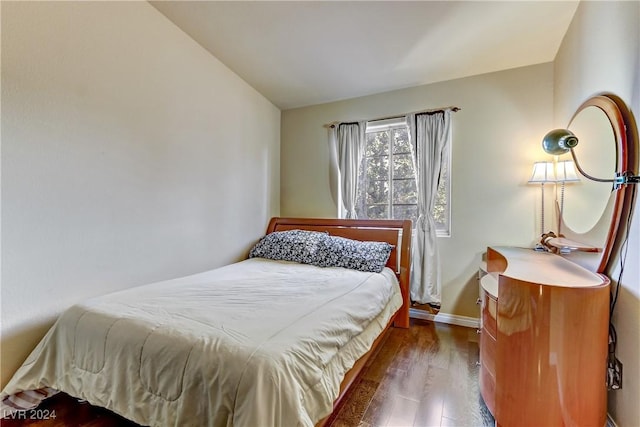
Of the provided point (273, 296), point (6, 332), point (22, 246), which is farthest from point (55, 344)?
point (273, 296)

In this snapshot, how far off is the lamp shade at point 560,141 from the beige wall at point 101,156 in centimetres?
258

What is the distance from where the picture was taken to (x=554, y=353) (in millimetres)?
1182

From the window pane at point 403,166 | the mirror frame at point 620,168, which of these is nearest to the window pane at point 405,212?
the window pane at point 403,166

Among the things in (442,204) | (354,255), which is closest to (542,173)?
(442,204)

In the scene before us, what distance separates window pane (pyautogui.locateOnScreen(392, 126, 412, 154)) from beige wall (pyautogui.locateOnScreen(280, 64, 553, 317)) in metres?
0.21

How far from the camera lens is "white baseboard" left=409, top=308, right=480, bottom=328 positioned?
2.74m

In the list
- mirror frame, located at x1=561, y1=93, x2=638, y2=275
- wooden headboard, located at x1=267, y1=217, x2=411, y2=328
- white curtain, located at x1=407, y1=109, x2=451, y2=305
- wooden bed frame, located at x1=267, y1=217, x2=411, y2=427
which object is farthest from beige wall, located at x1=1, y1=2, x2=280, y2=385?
mirror frame, located at x1=561, y1=93, x2=638, y2=275

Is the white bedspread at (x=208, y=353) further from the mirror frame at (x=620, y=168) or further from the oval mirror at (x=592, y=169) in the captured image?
the oval mirror at (x=592, y=169)

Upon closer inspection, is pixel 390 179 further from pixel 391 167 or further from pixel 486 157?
pixel 486 157

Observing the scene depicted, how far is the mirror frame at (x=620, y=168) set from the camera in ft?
4.11

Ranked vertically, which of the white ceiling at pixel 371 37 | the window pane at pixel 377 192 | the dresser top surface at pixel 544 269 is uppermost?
the white ceiling at pixel 371 37

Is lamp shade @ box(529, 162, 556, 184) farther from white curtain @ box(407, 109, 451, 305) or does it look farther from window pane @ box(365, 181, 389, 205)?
window pane @ box(365, 181, 389, 205)

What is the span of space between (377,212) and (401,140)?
878 millimetres

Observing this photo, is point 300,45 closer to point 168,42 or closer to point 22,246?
point 168,42
